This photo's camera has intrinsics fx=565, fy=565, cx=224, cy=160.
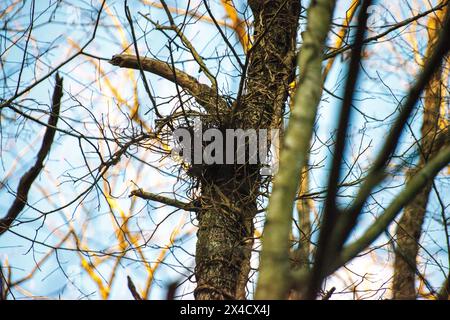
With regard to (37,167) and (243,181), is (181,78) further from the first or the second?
(37,167)

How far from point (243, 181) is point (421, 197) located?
305 centimetres

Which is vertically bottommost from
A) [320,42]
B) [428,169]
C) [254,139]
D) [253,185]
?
[428,169]

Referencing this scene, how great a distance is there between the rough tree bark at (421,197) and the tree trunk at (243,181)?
2.52ft

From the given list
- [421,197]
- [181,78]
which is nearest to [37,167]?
[181,78]

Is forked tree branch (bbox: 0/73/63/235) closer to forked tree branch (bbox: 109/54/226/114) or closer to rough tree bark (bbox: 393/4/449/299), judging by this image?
forked tree branch (bbox: 109/54/226/114)

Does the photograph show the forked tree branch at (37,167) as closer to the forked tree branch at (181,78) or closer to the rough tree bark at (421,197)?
the forked tree branch at (181,78)

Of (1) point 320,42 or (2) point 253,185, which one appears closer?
(1) point 320,42

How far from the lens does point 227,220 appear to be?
9.52 feet

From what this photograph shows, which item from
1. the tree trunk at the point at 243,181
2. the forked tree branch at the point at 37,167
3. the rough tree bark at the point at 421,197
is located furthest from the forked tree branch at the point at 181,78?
the rough tree bark at the point at 421,197

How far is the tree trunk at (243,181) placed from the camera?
2754mm

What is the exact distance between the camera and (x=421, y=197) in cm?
540
